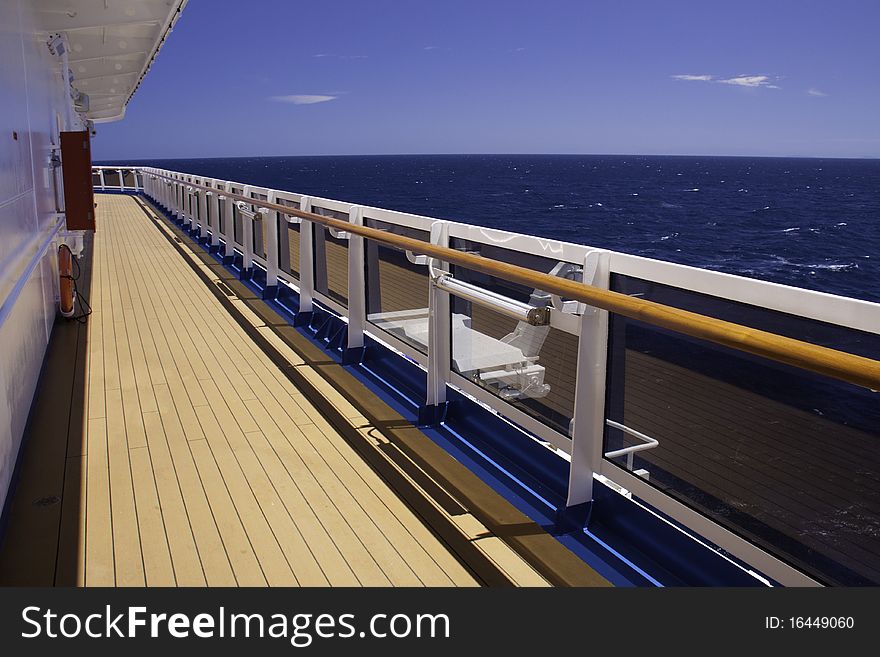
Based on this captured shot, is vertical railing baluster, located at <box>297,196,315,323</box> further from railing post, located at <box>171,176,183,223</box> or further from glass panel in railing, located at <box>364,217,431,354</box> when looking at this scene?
railing post, located at <box>171,176,183,223</box>

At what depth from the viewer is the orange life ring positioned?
16.0 ft

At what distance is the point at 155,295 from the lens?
585cm

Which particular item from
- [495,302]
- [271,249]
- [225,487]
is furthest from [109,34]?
[495,302]

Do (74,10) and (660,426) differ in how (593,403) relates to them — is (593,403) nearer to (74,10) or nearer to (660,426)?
(660,426)

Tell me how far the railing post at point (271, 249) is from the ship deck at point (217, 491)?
1365mm

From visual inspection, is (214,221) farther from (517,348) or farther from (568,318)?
(568,318)

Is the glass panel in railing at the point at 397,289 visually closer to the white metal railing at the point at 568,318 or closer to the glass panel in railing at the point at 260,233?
the white metal railing at the point at 568,318

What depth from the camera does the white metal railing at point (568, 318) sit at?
5.19 feet

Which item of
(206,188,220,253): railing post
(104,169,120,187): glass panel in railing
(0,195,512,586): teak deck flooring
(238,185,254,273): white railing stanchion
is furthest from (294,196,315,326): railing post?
(104,169,120,187): glass panel in railing

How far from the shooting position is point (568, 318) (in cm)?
211

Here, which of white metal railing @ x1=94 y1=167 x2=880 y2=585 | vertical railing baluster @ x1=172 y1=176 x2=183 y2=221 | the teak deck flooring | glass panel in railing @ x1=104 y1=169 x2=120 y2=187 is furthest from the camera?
glass panel in railing @ x1=104 y1=169 x2=120 y2=187

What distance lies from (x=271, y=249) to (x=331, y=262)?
1343 mm

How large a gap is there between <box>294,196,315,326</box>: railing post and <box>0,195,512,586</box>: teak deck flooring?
0.52m

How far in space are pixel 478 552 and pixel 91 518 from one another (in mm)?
1173
